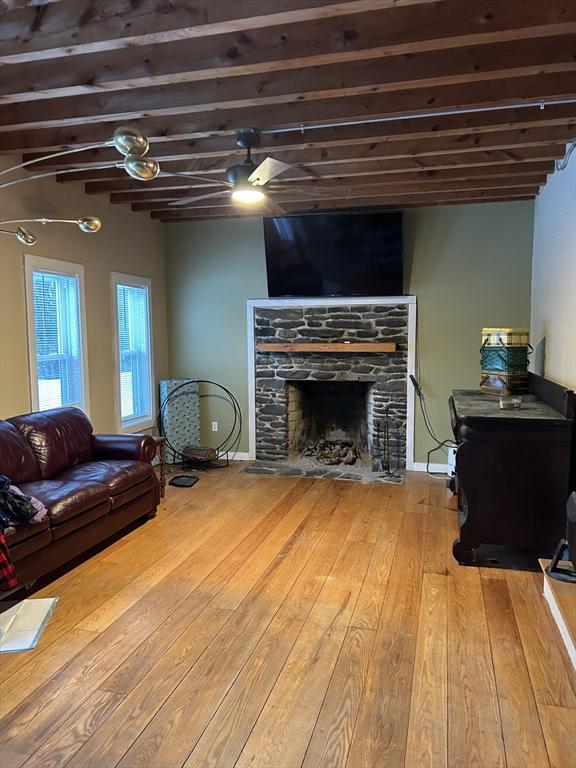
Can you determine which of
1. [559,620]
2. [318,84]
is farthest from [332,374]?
[559,620]

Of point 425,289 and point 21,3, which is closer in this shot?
point 21,3

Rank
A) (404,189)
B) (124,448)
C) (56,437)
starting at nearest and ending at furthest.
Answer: (56,437) < (124,448) < (404,189)

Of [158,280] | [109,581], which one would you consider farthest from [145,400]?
[109,581]

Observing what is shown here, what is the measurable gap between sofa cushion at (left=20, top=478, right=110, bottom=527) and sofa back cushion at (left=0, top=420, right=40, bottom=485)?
8cm

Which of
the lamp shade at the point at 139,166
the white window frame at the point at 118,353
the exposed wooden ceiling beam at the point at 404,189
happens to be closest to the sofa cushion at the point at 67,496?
the white window frame at the point at 118,353

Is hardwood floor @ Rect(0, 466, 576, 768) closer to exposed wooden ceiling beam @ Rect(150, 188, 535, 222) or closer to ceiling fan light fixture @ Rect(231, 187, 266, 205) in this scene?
ceiling fan light fixture @ Rect(231, 187, 266, 205)

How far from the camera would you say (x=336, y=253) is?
525 centimetres

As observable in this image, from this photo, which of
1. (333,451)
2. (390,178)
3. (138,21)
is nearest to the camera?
(138,21)

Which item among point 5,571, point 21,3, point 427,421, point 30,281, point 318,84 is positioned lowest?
point 5,571

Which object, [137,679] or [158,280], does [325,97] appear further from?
[158,280]

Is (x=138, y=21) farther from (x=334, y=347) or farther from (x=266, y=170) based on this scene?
(x=334, y=347)

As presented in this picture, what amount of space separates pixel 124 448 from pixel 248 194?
2228 millimetres

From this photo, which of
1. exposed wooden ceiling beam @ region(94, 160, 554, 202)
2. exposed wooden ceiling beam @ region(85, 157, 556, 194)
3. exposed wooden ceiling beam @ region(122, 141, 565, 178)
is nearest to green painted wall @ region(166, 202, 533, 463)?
exposed wooden ceiling beam @ region(94, 160, 554, 202)

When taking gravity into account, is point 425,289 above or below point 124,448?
above
